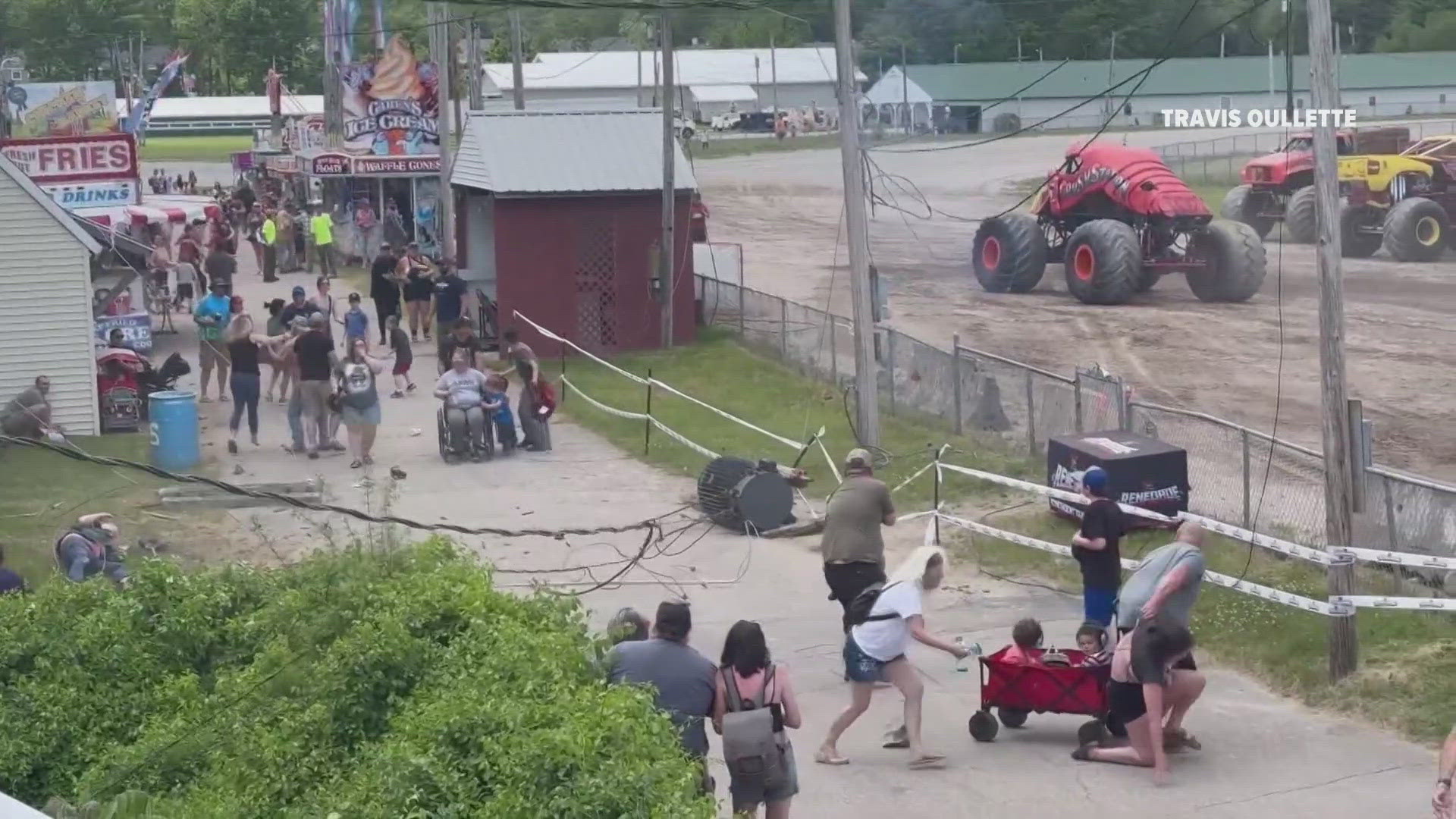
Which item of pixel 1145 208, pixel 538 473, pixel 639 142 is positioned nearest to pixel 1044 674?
pixel 538 473

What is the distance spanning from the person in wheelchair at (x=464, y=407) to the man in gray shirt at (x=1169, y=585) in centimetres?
1052

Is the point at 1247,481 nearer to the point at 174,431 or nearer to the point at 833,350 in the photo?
the point at 833,350

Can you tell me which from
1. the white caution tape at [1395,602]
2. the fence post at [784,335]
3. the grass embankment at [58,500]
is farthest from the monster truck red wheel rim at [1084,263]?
the white caution tape at [1395,602]

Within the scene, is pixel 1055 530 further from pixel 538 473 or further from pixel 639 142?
pixel 639 142

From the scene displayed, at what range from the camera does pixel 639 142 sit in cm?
2848

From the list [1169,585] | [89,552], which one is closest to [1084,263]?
[1169,585]

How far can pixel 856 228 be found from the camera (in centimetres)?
1750

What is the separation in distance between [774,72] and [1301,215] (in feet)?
193

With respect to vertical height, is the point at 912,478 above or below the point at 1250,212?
below

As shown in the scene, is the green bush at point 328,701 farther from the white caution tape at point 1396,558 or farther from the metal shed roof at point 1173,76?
the metal shed roof at point 1173,76

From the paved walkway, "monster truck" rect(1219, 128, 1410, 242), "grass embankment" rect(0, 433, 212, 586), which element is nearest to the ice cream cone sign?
"monster truck" rect(1219, 128, 1410, 242)

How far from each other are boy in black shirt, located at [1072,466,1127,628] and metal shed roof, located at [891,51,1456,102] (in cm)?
1958

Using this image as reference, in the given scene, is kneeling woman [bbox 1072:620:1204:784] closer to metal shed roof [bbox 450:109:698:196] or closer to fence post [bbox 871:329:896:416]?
fence post [bbox 871:329:896:416]

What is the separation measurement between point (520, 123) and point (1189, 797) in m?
20.8
